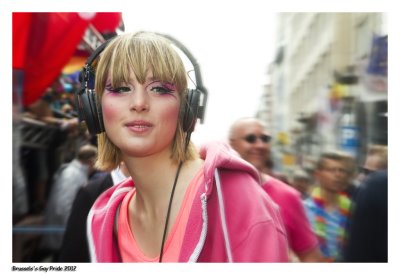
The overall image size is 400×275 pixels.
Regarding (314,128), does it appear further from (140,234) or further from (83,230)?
(83,230)

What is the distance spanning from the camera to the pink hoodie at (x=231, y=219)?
1.41 m

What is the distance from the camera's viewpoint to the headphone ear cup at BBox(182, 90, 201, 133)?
1637 millimetres

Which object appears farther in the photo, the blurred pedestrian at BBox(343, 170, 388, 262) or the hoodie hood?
the blurred pedestrian at BBox(343, 170, 388, 262)

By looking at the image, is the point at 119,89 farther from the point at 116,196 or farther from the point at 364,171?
the point at 364,171

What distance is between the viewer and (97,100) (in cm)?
164

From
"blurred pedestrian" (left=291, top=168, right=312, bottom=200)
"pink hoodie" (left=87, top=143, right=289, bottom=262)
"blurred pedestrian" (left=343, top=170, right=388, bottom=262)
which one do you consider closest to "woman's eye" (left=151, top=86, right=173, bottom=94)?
"pink hoodie" (left=87, top=143, right=289, bottom=262)

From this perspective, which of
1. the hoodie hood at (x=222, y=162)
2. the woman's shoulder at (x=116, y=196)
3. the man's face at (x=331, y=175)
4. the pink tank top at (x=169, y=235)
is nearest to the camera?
the hoodie hood at (x=222, y=162)

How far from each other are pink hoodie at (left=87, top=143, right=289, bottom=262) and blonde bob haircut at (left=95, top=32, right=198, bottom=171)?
0.11 m

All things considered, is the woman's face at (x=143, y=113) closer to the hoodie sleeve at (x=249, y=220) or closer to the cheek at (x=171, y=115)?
the cheek at (x=171, y=115)

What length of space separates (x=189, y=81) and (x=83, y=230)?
62 cm

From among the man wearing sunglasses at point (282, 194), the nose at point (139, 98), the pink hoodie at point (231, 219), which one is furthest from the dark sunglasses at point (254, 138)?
the nose at point (139, 98)

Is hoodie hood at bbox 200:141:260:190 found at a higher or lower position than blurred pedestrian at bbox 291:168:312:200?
higher

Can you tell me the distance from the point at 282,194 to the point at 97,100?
0.68 m

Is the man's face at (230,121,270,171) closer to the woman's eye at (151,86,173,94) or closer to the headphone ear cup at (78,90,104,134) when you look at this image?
the woman's eye at (151,86,173,94)
